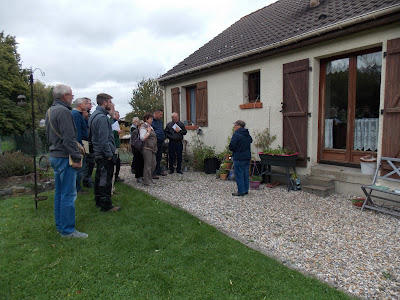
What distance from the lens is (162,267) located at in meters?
2.84

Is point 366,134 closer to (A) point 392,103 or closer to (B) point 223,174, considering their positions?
(A) point 392,103

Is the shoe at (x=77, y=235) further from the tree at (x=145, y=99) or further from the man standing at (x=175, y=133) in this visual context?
the tree at (x=145, y=99)

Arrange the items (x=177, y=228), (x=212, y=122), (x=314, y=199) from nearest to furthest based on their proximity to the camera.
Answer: (x=177, y=228)
(x=314, y=199)
(x=212, y=122)

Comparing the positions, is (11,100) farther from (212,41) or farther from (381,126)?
(381,126)

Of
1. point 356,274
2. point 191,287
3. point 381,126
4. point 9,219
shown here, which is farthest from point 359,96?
point 9,219

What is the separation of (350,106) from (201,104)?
4.76 metres

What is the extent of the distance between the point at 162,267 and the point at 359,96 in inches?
200

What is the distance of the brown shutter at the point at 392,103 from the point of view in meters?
4.60

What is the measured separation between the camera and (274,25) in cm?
805

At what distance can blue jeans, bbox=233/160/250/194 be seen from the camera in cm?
541

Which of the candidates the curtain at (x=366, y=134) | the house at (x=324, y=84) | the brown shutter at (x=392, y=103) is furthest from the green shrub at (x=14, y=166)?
the brown shutter at (x=392, y=103)

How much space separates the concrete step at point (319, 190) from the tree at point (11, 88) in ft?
46.1

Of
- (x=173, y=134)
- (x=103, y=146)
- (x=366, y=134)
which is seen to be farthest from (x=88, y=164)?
(x=366, y=134)

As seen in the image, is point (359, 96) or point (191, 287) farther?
point (359, 96)
